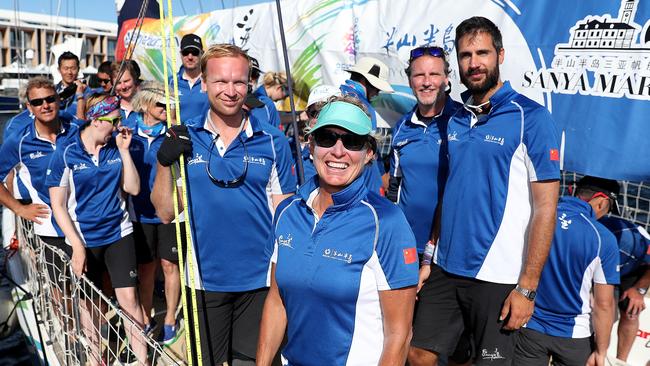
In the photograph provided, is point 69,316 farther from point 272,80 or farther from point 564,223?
point 564,223

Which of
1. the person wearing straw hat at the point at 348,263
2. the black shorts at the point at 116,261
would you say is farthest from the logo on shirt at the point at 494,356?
the black shorts at the point at 116,261

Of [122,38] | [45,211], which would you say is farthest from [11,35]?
[45,211]

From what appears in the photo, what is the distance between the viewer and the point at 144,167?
4223mm

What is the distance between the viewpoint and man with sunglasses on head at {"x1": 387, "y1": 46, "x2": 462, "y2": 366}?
2990mm

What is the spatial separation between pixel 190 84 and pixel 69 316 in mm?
2457

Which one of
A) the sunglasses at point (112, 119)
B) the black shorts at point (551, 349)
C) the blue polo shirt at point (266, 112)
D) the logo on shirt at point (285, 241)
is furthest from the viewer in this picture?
the blue polo shirt at point (266, 112)

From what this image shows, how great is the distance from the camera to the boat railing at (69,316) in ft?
11.6

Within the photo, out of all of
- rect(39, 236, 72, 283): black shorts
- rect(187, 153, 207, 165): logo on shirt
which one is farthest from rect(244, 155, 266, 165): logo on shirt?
rect(39, 236, 72, 283): black shorts

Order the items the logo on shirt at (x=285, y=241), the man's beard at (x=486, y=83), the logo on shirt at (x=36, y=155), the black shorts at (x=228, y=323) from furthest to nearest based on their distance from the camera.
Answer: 1. the logo on shirt at (x=36, y=155)
2. the black shorts at (x=228, y=323)
3. the man's beard at (x=486, y=83)
4. the logo on shirt at (x=285, y=241)

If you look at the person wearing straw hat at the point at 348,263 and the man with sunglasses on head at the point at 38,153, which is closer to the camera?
the person wearing straw hat at the point at 348,263

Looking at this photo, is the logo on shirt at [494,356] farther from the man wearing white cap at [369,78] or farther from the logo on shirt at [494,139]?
the man wearing white cap at [369,78]

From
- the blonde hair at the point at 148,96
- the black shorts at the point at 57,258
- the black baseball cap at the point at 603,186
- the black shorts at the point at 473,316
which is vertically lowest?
the black shorts at the point at 57,258

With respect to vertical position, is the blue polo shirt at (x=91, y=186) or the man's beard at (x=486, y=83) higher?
the man's beard at (x=486, y=83)

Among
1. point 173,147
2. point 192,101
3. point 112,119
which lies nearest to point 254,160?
point 173,147
